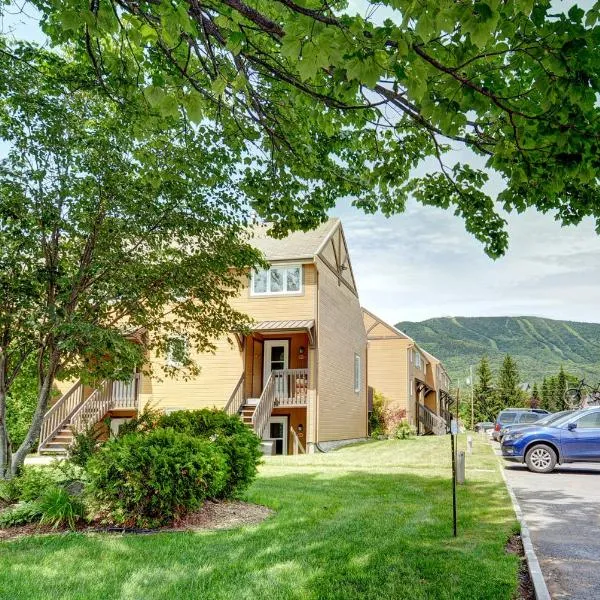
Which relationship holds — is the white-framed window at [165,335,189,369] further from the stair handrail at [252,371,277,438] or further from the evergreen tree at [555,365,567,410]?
the evergreen tree at [555,365,567,410]

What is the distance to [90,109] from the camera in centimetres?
882

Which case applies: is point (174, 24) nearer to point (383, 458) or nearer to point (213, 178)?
point (213, 178)

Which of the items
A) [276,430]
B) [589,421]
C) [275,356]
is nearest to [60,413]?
[276,430]

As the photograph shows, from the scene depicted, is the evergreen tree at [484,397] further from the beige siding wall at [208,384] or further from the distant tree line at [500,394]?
the beige siding wall at [208,384]

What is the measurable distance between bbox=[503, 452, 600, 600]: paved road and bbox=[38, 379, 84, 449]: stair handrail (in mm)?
14724

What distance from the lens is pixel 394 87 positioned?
4.85 meters

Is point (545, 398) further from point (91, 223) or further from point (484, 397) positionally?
point (91, 223)

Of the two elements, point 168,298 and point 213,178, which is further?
point 168,298

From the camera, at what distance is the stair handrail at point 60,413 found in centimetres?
1903

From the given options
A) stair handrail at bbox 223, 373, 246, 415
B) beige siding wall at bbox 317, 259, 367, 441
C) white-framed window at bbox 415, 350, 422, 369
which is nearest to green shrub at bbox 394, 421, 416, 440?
beige siding wall at bbox 317, 259, 367, 441

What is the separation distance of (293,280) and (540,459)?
10181 mm

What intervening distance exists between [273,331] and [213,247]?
35.0 ft

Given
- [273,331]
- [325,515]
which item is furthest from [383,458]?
[325,515]

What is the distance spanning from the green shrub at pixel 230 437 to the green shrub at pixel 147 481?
1.16m
